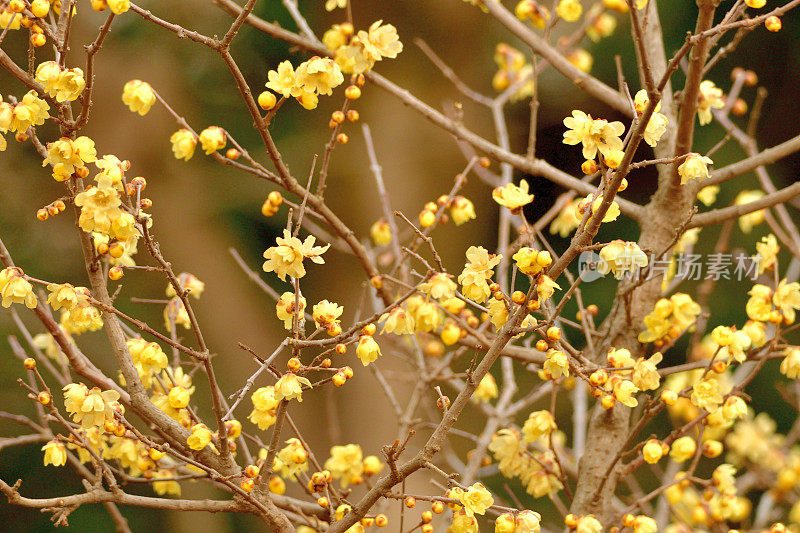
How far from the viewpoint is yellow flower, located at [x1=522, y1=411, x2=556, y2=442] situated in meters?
1.69

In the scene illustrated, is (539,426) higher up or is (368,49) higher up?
(368,49)

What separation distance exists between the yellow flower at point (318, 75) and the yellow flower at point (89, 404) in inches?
26.0

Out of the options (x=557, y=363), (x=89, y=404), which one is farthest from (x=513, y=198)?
(x=89, y=404)

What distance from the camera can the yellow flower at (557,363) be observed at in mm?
1348

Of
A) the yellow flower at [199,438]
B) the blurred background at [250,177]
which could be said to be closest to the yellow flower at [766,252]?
the yellow flower at [199,438]

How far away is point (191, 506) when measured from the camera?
4.45 ft

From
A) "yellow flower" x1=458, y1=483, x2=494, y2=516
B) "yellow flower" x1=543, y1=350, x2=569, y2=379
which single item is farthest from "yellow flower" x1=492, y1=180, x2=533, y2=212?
"yellow flower" x1=458, y1=483, x2=494, y2=516

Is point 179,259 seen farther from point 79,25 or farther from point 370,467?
point 370,467

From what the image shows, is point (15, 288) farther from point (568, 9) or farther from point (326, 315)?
point (568, 9)

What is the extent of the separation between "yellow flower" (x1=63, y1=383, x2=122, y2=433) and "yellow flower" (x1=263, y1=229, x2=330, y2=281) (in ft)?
1.23

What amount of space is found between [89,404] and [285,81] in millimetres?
680

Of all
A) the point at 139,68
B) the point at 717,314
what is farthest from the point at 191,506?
the point at 717,314

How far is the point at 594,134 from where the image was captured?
1287mm

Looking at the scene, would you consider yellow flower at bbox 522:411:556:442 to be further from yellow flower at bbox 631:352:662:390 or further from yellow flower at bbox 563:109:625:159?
yellow flower at bbox 563:109:625:159
